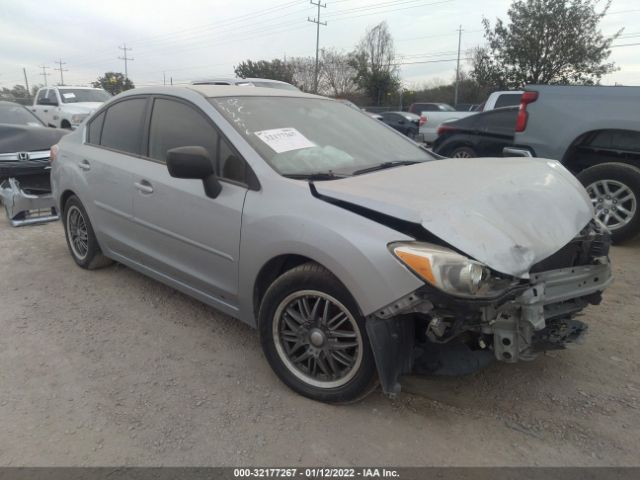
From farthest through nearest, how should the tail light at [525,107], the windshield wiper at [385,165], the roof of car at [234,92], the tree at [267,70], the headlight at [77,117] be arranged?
1. the tree at [267,70]
2. the headlight at [77,117]
3. the tail light at [525,107]
4. the roof of car at [234,92]
5. the windshield wiper at [385,165]

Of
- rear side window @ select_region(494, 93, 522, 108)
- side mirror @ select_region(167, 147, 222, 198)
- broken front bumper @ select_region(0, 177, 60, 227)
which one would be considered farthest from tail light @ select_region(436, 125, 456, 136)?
side mirror @ select_region(167, 147, 222, 198)

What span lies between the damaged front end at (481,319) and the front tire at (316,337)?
0.16 metres

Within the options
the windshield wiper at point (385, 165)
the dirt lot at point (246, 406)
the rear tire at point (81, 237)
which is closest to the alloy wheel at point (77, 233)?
the rear tire at point (81, 237)

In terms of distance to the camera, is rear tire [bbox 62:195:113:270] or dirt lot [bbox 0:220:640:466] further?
rear tire [bbox 62:195:113:270]

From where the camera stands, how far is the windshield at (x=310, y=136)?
9.66 ft

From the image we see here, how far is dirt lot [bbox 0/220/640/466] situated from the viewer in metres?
2.28

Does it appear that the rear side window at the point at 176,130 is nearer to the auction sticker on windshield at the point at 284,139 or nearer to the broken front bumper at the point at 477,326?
the auction sticker on windshield at the point at 284,139

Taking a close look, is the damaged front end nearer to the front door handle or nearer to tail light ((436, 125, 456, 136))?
the front door handle

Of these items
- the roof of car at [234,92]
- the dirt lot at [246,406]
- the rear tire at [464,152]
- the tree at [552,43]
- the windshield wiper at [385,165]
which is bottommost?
the dirt lot at [246,406]

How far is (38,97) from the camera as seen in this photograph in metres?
15.2

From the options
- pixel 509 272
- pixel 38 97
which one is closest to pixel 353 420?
pixel 509 272

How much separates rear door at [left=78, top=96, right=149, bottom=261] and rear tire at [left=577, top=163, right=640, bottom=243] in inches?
182

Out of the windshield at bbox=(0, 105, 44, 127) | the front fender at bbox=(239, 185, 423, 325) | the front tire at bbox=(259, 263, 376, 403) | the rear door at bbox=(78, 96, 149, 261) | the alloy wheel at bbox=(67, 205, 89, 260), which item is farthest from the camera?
the windshield at bbox=(0, 105, 44, 127)

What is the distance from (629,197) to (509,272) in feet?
12.8
